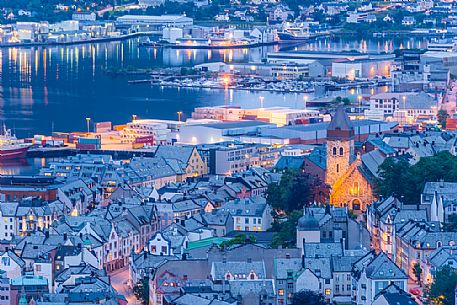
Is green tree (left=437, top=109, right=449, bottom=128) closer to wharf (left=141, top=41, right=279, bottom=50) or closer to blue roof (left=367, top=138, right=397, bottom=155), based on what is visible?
blue roof (left=367, top=138, right=397, bottom=155)

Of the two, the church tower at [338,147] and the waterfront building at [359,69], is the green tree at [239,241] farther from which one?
the waterfront building at [359,69]

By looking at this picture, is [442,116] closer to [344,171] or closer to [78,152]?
[78,152]

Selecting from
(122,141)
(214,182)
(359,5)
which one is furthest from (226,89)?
(359,5)

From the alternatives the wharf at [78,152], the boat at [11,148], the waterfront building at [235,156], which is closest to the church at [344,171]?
the waterfront building at [235,156]

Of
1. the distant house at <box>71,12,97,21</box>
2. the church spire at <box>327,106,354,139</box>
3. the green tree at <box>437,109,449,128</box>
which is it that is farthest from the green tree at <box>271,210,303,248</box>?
the distant house at <box>71,12,97,21</box>

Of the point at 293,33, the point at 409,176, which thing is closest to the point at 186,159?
the point at 409,176

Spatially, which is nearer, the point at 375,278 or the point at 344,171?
the point at 375,278
